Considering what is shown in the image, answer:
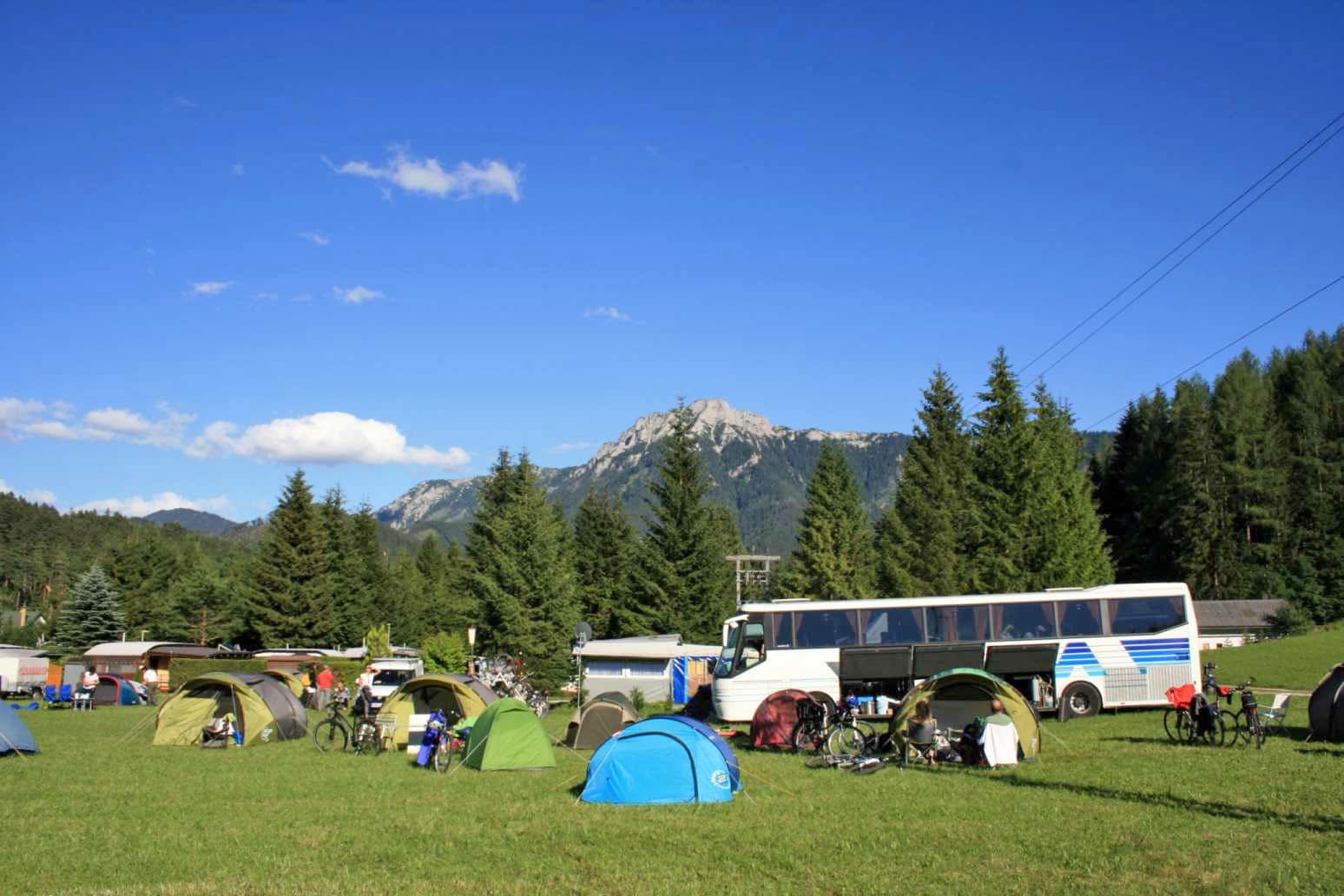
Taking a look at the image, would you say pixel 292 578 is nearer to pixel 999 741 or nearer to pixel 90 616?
pixel 90 616

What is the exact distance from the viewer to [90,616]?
6919cm

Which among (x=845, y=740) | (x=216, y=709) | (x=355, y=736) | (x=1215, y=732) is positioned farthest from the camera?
(x=216, y=709)

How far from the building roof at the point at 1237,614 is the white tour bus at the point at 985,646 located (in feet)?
131

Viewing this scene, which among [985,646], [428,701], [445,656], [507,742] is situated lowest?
[445,656]

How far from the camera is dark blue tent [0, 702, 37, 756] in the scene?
1997 cm

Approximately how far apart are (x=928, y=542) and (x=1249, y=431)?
3054cm

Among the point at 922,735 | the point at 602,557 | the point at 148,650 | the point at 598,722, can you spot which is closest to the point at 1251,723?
the point at 922,735

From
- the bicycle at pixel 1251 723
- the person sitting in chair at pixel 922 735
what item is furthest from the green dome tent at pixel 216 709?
the bicycle at pixel 1251 723

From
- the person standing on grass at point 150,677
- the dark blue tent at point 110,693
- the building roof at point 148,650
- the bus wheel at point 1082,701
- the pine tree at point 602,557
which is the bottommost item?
the person standing on grass at point 150,677

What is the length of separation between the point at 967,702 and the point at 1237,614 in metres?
50.1

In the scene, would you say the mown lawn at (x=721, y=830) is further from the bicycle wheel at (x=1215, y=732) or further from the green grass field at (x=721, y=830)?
the bicycle wheel at (x=1215, y=732)

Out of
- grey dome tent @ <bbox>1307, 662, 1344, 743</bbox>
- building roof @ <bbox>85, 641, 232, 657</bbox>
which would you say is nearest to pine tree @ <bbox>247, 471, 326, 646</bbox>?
building roof @ <bbox>85, 641, 232, 657</bbox>

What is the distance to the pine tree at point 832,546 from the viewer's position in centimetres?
5362

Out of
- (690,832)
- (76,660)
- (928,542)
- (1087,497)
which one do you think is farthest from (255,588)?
(690,832)
